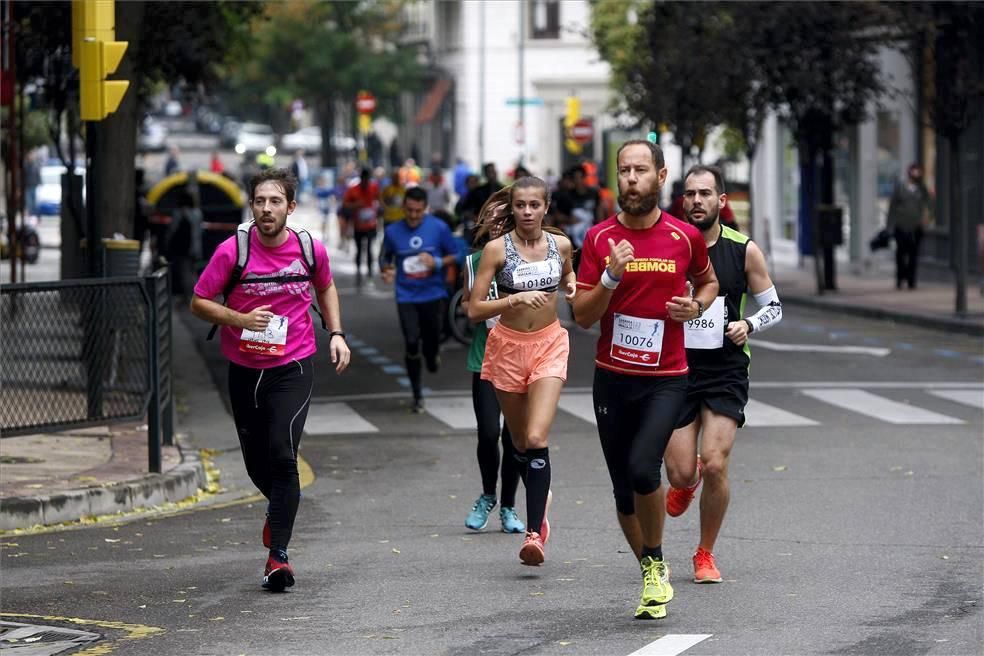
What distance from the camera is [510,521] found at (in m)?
10.2

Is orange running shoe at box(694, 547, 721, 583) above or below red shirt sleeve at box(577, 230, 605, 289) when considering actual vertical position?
below

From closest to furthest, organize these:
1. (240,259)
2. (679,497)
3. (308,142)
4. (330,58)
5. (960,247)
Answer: (240,259)
(679,497)
(960,247)
(330,58)
(308,142)

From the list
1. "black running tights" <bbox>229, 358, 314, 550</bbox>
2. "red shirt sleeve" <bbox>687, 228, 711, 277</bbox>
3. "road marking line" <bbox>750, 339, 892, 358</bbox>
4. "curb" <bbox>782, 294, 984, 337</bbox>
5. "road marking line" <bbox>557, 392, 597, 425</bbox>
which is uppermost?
"red shirt sleeve" <bbox>687, 228, 711, 277</bbox>

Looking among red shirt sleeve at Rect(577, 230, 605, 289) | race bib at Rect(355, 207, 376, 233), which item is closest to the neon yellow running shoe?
red shirt sleeve at Rect(577, 230, 605, 289)

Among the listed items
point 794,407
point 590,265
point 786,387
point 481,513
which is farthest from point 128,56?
point 590,265

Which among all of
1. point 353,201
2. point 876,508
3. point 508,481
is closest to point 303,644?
point 508,481

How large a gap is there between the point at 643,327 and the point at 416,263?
7.73 m

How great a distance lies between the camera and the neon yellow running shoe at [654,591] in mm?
7777

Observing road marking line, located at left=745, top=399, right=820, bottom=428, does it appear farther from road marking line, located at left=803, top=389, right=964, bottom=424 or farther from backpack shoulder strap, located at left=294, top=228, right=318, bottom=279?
backpack shoulder strap, located at left=294, top=228, right=318, bottom=279

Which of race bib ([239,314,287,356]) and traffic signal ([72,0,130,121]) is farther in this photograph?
traffic signal ([72,0,130,121])

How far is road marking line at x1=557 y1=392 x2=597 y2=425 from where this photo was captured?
15656 mm

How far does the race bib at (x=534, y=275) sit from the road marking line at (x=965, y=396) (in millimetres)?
7701

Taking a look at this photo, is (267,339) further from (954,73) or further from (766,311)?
(954,73)

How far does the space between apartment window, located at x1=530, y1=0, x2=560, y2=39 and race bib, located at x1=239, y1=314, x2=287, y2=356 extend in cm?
6439
